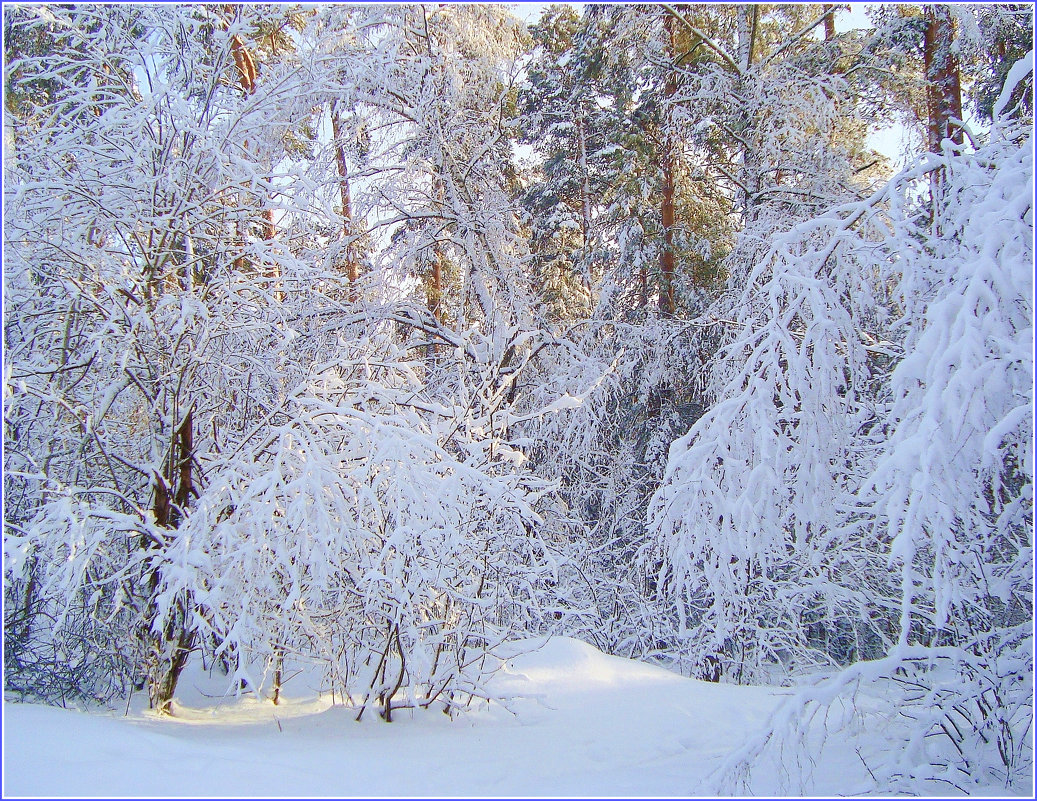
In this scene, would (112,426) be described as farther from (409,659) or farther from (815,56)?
(815,56)

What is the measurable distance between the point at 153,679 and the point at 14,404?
2.08m

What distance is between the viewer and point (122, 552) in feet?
17.7

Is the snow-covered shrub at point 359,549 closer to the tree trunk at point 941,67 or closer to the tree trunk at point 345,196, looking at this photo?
the tree trunk at point 345,196

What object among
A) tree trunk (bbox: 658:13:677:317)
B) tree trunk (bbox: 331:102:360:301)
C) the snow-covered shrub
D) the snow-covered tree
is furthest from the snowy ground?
tree trunk (bbox: 658:13:677:317)

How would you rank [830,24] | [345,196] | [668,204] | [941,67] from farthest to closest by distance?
[668,204] → [830,24] → [345,196] → [941,67]

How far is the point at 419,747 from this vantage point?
4078 mm

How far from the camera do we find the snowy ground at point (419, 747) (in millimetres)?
3129

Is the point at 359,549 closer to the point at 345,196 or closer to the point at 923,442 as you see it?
the point at 923,442

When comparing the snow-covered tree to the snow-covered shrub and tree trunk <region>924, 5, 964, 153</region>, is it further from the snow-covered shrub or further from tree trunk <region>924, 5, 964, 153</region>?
tree trunk <region>924, 5, 964, 153</region>

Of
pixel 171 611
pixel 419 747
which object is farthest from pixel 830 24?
pixel 171 611

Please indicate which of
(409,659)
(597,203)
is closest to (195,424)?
(409,659)

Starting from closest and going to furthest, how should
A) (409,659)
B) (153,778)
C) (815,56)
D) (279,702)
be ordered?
(153,778)
(409,659)
(279,702)
(815,56)

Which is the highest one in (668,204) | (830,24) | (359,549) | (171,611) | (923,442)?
(830,24)

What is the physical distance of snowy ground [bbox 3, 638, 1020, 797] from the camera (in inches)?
123
